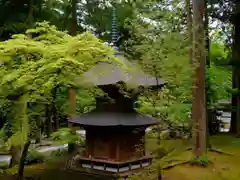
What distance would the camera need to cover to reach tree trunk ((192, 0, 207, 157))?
970 centimetres

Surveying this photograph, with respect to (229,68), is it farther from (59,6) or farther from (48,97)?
(48,97)

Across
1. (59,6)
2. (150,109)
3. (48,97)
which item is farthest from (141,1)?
(59,6)

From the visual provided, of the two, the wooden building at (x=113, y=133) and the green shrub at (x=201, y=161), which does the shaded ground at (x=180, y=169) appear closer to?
the green shrub at (x=201, y=161)

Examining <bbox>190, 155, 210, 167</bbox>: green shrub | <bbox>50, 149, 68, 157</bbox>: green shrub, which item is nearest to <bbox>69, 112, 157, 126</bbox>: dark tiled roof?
<bbox>190, 155, 210, 167</bbox>: green shrub

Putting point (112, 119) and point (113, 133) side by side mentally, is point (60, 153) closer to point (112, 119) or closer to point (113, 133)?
point (113, 133)

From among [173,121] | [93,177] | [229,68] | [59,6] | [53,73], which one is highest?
[59,6]

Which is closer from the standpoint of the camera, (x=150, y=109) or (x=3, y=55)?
(x=3, y=55)

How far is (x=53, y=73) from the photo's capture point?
6855mm

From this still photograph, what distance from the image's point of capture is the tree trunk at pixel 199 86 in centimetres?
970

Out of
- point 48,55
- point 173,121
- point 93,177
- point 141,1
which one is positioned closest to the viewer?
point 48,55

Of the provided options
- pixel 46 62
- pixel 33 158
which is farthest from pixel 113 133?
pixel 46 62

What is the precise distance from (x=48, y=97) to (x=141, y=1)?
401cm

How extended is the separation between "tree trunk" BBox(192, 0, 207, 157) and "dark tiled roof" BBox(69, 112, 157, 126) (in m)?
1.42

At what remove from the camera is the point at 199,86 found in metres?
9.94
